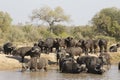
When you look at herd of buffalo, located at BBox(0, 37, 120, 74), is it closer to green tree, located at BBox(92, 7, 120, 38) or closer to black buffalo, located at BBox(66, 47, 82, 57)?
black buffalo, located at BBox(66, 47, 82, 57)

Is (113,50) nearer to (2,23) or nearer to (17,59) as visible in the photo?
(17,59)

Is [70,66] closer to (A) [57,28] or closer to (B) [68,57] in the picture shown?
(B) [68,57]

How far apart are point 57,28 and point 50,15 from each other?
5.53 m

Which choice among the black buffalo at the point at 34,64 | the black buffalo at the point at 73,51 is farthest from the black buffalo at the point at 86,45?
the black buffalo at the point at 34,64

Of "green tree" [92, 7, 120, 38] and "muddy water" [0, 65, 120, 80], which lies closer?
"muddy water" [0, 65, 120, 80]

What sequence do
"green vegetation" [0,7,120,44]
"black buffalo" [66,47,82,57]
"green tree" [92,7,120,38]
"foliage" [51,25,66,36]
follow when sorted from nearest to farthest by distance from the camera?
"black buffalo" [66,47,82,57] → "green vegetation" [0,7,120,44] → "green tree" [92,7,120,38] → "foliage" [51,25,66,36]

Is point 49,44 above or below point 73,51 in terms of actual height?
above

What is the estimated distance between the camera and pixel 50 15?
83.7m

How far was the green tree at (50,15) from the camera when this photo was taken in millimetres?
83094

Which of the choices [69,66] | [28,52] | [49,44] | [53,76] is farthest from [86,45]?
[53,76]

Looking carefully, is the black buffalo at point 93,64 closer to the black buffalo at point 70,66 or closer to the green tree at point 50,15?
the black buffalo at point 70,66

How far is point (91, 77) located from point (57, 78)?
2.19 meters

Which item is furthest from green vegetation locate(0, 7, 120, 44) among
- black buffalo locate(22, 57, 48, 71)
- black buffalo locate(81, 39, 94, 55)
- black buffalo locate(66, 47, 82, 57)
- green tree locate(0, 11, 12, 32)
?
black buffalo locate(22, 57, 48, 71)

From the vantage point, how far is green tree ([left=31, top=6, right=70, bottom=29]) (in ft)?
273
